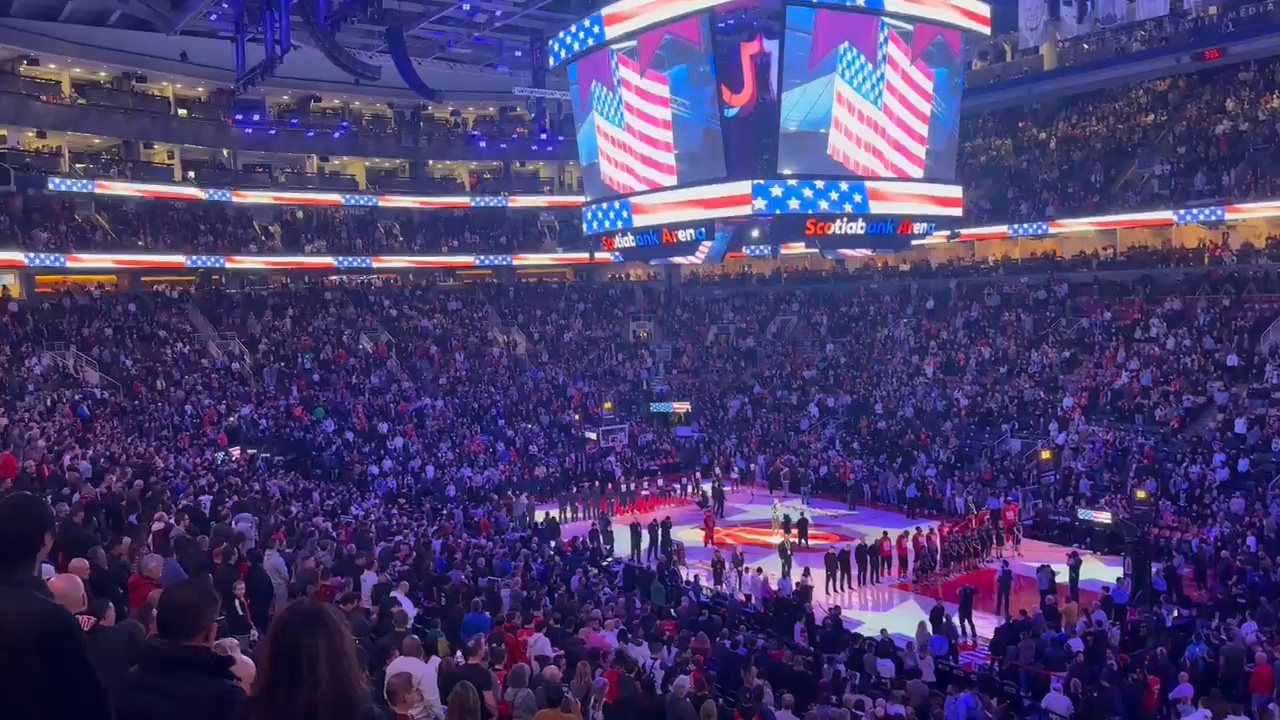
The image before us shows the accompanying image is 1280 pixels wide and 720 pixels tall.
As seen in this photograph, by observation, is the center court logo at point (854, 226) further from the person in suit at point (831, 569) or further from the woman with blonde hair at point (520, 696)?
the woman with blonde hair at point (520, 696)

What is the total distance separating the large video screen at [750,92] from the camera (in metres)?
24.2

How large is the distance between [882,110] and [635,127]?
5.87m

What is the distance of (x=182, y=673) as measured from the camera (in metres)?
3.13

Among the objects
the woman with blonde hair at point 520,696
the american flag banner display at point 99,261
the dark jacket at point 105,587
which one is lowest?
the woman with blonde hair at point 520,696

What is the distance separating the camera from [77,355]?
2983 cm

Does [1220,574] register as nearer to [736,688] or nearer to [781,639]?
[781,639]

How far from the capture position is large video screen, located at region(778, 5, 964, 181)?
23734 millimetres

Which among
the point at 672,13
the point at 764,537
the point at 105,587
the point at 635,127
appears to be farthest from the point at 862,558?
the point at 105,587

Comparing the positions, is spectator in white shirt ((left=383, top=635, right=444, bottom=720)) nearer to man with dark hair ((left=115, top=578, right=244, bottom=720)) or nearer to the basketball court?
man with dark hair ((left=115, top=578, right=244, bottom=720))

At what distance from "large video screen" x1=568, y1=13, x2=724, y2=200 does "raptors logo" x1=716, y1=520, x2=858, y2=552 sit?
8.71m

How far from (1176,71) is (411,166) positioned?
3178 cm

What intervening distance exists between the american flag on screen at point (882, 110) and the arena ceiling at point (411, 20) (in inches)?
458

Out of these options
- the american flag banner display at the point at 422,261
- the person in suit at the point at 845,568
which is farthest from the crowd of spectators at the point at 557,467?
the person in suit at the point at 845,568

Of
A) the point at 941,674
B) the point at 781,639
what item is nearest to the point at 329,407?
the point at 781,639
